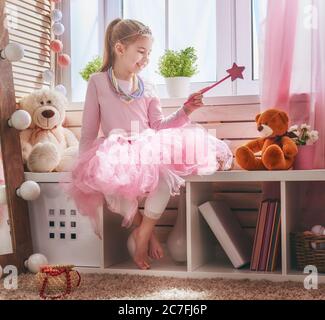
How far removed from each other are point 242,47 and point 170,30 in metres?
0.33

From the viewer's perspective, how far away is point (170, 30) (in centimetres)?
248

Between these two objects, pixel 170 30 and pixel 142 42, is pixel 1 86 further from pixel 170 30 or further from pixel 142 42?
pixel 170 30

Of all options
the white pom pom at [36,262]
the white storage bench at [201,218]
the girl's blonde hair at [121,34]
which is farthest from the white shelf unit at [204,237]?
the girl's blonde hair at [121,34]

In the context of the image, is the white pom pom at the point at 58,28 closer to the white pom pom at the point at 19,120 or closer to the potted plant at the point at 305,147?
the white pom pom at the point at 19,120

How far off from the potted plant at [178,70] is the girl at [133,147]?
5.9 inches

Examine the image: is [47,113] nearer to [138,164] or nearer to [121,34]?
[121,34]

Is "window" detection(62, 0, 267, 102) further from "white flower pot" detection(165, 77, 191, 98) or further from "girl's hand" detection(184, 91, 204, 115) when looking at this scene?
"girl's hand" detection(184, 91, 204, 115)

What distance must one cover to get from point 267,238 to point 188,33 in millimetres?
988

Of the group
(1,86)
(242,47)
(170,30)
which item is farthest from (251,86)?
(1,86)

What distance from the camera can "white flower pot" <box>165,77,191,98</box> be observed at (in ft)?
7.67

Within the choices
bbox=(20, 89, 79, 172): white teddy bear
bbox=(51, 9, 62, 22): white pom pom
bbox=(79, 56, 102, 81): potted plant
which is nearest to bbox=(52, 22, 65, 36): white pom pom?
bbox=(51, 9, 62, 22): white pom pom

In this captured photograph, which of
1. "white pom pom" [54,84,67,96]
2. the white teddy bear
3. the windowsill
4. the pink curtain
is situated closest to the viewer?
the pink curtain

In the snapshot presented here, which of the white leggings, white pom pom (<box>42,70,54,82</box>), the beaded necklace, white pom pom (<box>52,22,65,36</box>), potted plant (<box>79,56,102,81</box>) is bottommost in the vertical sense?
the white leggings
